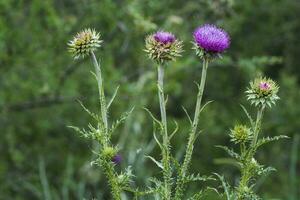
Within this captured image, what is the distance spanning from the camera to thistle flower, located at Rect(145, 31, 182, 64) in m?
2.42

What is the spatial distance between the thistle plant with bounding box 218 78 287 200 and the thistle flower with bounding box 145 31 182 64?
32 cm

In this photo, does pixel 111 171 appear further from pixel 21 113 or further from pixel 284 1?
pixel 284 1

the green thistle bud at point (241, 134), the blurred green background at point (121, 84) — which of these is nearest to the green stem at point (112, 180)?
the green thistle bud at point (241, 134)

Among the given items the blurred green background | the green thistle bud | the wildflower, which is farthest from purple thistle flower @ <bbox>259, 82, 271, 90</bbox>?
the blurred green background

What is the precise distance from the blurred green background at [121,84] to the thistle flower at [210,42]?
0.88 meters

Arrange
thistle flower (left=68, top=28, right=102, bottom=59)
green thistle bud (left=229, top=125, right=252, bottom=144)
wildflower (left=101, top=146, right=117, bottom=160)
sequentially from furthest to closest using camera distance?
thistle flower (left=68, top=28, right=102, bottom=59), green thistle bud (left=229, top=125, right=252, bottom=144), wildflower (left=101, top=146, right=117, bottom=160)

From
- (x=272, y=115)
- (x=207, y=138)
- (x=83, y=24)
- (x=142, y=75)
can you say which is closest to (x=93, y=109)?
(x=142, y=75)

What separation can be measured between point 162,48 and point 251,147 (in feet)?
1.80

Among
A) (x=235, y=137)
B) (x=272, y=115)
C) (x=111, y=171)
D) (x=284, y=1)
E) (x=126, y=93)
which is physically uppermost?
(x=284, y=1)

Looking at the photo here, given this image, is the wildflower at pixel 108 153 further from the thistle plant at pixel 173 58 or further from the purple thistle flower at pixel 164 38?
the purple thistle flower at pixel 164 38

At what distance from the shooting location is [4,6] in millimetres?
4965

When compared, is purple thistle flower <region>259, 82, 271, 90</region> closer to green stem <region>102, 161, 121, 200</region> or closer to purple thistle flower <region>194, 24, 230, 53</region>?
purple thistle flower <region>194, 24, 230, 53</region>

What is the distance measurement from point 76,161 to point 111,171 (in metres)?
5.94

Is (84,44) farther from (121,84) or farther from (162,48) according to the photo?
(121,84)
